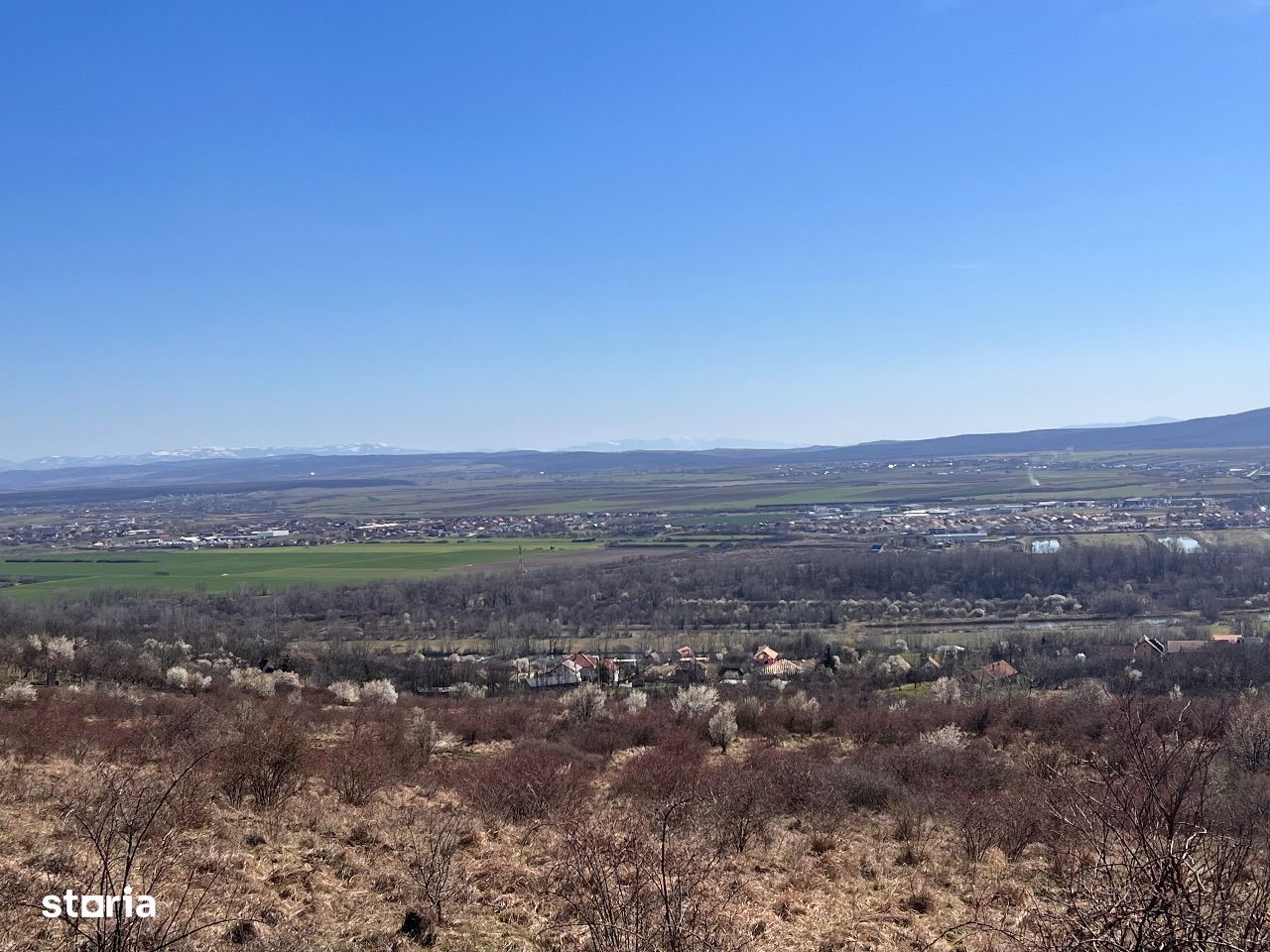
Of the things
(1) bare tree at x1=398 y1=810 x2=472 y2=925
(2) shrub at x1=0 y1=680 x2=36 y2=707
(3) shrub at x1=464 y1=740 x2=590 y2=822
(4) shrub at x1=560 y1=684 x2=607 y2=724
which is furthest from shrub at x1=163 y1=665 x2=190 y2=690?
(1) bare tree at x1=398 y1=810 x2=472 y2=925

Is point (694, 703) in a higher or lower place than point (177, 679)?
lower

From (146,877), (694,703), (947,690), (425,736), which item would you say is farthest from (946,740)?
(146,877)

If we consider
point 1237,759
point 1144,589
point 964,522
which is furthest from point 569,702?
point 964,522

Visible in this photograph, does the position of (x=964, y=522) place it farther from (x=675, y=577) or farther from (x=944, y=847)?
(x=944, y=847)

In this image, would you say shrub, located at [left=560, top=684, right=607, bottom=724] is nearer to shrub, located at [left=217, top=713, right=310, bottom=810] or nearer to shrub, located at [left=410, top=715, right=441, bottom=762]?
shrub, located at [left=410, top=715, right=441, bottom=762]

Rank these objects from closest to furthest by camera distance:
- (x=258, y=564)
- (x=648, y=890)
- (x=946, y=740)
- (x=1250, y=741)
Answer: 1. (x=648, y=890)
2. (x=1250, y=741)
3. (x=946, y=740)
4. (x=258, y=564)

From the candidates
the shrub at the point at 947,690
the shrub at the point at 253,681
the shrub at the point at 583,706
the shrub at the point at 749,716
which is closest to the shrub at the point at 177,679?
the shrub at the point at 253,681

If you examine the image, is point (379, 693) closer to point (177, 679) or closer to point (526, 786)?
point (177, 679)
